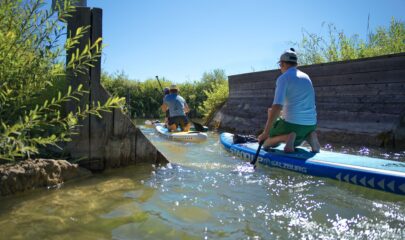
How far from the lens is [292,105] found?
6.17m

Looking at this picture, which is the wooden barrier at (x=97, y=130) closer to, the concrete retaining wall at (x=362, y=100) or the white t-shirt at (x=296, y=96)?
the white t-shirt at (x=296, y=96)

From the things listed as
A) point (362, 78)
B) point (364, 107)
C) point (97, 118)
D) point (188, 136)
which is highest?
point (362, 78)

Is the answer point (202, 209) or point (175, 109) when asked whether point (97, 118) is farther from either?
point (175, 109)

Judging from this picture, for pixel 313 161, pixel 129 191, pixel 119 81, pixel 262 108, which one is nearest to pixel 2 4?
pixel 129 191

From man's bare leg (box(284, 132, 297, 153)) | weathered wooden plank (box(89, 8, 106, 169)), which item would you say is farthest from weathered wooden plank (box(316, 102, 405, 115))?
weathered wooden plank (box(89, 8, 106, 169))

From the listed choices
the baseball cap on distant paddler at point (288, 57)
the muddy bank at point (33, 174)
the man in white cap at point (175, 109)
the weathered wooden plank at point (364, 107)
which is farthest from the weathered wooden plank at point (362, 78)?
the muddy bank at point (33, 174)

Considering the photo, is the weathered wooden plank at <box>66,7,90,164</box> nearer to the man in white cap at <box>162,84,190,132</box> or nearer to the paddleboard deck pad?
the paddleboard deck pad

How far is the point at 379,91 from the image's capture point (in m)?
9.06

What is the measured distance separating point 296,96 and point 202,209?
110 inches

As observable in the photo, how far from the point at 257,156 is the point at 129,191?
8.47ft

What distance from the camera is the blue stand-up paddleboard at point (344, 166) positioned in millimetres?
4686

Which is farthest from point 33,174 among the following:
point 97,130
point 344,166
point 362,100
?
point 362,100

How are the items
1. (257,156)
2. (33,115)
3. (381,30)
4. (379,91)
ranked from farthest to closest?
(381,30) → (379,91) → (257,156) → (33,115)

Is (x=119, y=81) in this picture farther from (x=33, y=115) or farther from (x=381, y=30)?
(x=33, y=115)
